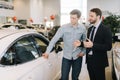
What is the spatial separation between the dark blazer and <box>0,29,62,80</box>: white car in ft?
Answer: 2.48

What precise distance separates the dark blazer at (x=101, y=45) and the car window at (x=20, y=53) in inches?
34.4

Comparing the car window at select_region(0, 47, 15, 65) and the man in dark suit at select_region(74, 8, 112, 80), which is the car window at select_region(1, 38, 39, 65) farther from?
the man in dark suit at select_region(74, 8, 112, 80)

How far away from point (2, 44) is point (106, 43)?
1.47m

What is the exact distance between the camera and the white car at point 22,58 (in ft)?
8.81

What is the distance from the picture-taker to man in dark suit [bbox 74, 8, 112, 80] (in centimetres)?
341

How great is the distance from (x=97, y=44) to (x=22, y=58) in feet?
3.58

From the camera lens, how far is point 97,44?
135 inches

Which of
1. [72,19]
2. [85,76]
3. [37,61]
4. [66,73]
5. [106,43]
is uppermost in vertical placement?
[72,19]

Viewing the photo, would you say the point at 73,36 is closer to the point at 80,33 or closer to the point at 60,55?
the point at 80,33

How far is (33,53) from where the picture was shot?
140 inches

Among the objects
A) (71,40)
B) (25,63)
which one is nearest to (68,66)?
(71,40)

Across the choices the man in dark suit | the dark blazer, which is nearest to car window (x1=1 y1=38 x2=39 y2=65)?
the man in dark suit

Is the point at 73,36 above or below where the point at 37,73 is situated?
above

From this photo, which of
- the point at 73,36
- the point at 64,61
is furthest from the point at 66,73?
the point at 73,36
